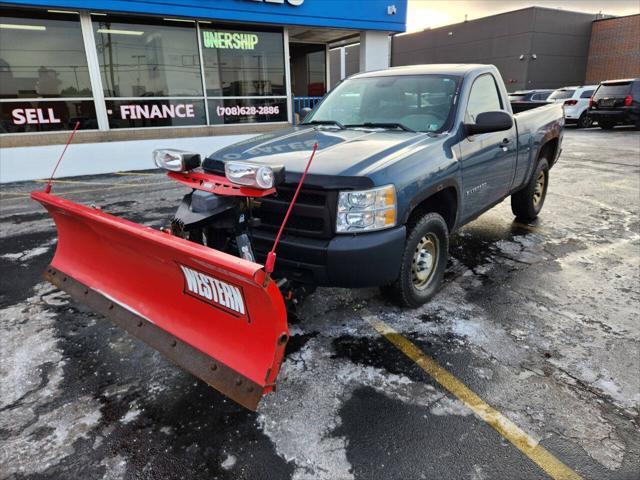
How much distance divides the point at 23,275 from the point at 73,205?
6.42 ft

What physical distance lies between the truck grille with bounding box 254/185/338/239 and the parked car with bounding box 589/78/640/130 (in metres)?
19.2

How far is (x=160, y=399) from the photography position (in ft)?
8.80

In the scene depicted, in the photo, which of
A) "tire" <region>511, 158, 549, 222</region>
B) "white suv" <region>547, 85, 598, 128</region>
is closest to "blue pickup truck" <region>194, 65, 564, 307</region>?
"tire" <region>511, 158, 549, 222</region>

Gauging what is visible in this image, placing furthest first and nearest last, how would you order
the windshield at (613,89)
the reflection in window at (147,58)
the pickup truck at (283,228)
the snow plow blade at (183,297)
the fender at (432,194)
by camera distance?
the windshield at (613,89) < the reflection in window at (147,58) < the fender at (432,194) < the pickup truck at (283,228) < the snow plow blade at (183,297)

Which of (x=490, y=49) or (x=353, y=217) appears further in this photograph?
(x=490, y=49)

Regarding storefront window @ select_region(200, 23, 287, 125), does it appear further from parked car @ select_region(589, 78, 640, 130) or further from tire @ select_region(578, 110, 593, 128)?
tire @ select_region(578, 110, 593, 128)

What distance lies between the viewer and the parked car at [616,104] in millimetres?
17094

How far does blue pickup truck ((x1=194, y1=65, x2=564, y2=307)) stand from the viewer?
9.55ft

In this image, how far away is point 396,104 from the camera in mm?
4148

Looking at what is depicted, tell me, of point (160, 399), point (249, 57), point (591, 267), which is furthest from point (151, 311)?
point (249, 57)

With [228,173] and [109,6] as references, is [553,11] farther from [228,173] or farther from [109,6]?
[228,173]

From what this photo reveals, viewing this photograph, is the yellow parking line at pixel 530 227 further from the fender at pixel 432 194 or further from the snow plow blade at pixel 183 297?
the snow plow blade at pixel 183 297

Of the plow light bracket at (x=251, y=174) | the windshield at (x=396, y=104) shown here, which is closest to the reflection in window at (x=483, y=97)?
the windshield at (x=396, y=104)

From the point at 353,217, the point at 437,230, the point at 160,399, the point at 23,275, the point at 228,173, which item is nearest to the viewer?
the point at 228,173
